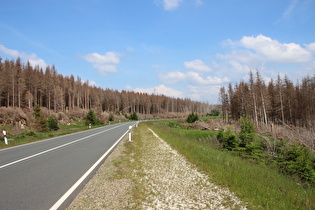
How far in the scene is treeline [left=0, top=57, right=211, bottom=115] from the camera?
59000 mm

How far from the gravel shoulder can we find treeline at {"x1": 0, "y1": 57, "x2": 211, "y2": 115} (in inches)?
2229

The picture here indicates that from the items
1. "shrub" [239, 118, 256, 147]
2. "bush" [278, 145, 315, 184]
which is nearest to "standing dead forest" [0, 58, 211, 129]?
"shrub" [239, 118, 256, 147]

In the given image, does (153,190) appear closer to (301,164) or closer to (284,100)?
(301,164)

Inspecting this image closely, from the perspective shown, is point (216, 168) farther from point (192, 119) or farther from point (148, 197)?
point (192, 119)

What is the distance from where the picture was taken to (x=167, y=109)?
481 ft

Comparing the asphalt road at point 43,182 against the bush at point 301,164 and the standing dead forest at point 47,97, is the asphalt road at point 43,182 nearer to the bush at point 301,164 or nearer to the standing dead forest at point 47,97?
the bush at point 301,164

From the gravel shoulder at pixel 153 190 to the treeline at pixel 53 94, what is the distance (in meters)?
56.6

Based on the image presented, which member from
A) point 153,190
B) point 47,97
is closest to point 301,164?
point 153,190

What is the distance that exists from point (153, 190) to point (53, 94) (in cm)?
7960

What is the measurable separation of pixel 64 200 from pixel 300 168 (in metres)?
10.2

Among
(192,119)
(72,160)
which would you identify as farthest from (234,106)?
(72,160)

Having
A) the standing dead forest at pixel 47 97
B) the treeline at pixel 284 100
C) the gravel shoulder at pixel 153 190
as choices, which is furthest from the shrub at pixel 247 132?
the standing dead forest at pixel 47 97

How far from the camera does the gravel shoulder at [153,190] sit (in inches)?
170

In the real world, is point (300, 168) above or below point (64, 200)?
below
